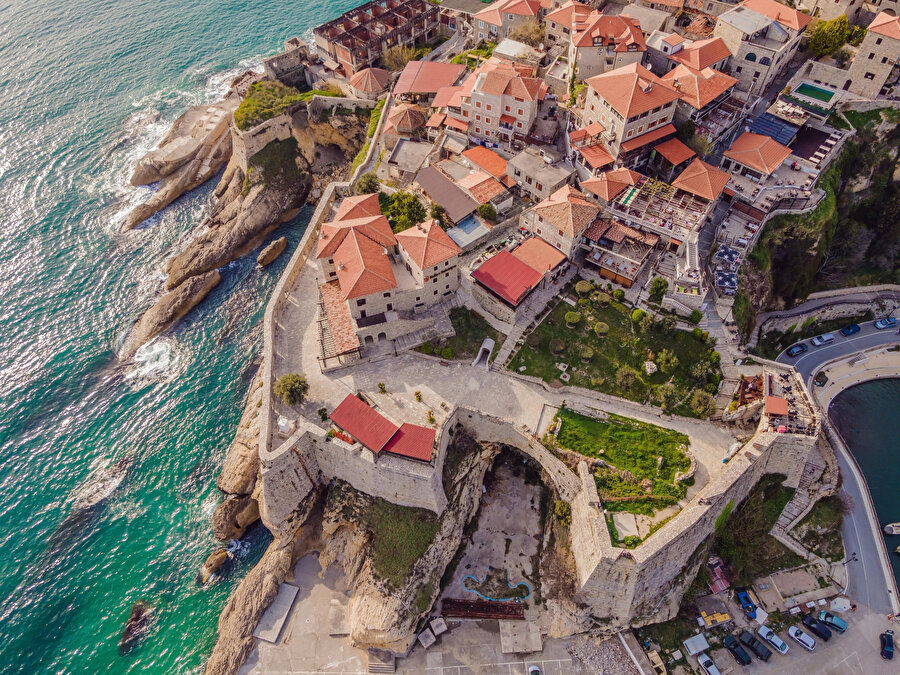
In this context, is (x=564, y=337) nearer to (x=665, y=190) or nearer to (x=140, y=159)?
(x=665, y=190)

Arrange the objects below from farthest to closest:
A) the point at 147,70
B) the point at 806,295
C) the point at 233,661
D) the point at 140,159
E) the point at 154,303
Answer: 1. the point at 147,70
2. the point at 140,159
3. the point at 154,303
4. the point at 806,295
5. the point at 233,661

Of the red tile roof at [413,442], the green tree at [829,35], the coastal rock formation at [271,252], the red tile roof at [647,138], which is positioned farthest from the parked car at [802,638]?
the coastal rock formation at [271,252]

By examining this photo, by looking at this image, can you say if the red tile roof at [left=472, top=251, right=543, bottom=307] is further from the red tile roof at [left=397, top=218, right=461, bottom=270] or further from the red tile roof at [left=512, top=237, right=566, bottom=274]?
the red tile roof at [left=397, top=218, right=461, bottom=270]

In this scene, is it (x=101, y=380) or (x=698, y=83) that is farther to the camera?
(x=101, y=380)

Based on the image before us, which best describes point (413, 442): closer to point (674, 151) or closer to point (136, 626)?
point (136, 626)

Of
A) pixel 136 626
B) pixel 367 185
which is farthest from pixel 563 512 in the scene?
pixel 367 185

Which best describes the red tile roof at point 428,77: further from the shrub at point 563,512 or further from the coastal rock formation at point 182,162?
the shrub at point 563,512

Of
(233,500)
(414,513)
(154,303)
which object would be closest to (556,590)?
(414,513)
